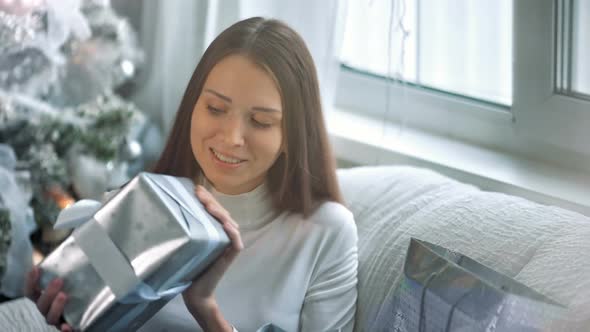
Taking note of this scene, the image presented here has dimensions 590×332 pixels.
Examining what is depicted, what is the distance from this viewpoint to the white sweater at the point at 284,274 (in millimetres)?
1081

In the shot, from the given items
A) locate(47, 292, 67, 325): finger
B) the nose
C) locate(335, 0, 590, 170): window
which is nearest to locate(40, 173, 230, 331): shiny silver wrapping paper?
locate(47, 292, 67, 325): finger

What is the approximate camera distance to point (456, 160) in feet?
4.77

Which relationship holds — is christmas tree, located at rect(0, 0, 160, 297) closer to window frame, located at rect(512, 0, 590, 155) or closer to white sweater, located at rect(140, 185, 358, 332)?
white sweater, located at rect(140, 185, 358, 332)

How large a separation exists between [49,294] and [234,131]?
306 millimetres

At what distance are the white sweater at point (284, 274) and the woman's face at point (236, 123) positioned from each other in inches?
2.1

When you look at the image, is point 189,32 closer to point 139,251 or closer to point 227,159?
point 227,159

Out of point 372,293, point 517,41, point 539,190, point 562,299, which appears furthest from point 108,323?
point 517,41

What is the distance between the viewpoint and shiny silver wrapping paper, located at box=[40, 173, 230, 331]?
89 cm

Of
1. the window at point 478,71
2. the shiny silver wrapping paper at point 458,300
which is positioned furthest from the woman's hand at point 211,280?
the window at point 478,71

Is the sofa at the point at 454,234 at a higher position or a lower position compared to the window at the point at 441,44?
lower

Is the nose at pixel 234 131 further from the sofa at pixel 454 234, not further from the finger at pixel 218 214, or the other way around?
the sofa at pixel 454 234

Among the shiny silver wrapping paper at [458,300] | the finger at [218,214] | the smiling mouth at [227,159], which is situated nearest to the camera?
the shiny silver wrapping paper at [458,300]

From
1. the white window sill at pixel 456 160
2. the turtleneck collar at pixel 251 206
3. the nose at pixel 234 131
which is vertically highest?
the nose at pixel 234 131

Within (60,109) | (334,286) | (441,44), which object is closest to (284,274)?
(334,286)
